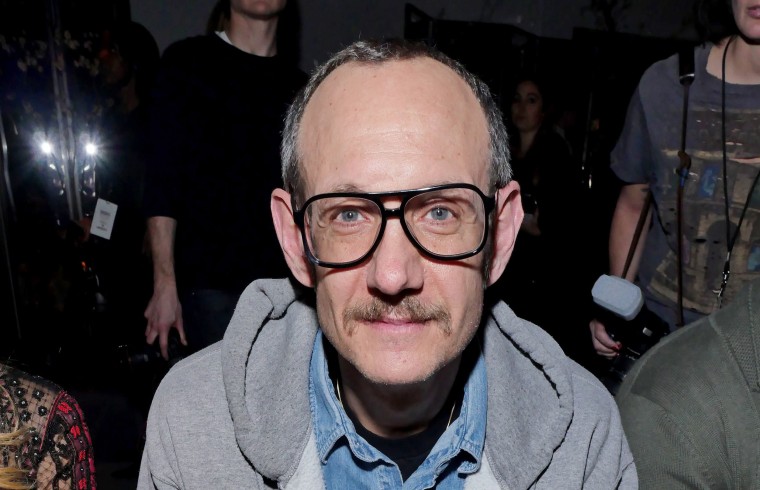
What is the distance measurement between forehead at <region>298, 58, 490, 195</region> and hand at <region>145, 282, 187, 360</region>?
135 centimetres

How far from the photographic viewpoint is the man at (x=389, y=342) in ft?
4.12

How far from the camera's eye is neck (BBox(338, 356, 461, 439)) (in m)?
1.42

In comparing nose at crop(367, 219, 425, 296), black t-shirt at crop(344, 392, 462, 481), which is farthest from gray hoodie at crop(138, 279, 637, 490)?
nose at crop(367, 219, 425, 296)

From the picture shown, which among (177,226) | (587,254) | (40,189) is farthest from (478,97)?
(40,189)

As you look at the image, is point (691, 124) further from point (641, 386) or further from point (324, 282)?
point (324, 282)

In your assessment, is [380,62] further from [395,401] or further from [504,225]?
[395,401]

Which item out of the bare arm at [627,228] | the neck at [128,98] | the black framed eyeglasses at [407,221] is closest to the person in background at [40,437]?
the black framed eyeglasses at [407,221]

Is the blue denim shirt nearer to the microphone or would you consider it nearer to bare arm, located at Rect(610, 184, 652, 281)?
the microphone

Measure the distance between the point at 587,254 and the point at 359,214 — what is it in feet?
10.5

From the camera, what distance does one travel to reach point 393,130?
4.14 ft

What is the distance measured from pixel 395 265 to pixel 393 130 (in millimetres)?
237

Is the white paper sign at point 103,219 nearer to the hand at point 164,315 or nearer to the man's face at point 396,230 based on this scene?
the hand at point 164,315

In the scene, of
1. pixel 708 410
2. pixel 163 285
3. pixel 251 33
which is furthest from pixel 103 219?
pixel 708 410

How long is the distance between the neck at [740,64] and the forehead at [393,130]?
1.10 meters
